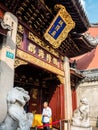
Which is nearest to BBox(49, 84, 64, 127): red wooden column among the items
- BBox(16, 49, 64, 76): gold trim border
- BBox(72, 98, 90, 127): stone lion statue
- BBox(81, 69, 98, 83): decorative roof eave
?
BBox(72, 98, 90, 127): stone lion statue

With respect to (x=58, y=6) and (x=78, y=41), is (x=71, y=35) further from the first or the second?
(x=58, y=6)

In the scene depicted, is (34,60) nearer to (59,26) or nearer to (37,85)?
(59,26)

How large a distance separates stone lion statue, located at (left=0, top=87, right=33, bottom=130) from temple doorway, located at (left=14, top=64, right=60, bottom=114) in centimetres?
506

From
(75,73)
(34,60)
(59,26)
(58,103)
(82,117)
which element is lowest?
(82,117)

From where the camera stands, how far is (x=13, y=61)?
516 centimetres

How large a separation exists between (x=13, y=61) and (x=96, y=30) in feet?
29.9

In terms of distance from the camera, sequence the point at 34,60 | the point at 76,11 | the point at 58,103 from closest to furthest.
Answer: the point at 34,60, the point at 76,11, the point at 58,103

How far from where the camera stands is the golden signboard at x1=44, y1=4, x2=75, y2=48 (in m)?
6.50

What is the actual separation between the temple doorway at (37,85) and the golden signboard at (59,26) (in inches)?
80.9

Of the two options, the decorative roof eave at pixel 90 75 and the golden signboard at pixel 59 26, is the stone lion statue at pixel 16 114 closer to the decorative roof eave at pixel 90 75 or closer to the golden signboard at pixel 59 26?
the golden signboard at pixel 59 26

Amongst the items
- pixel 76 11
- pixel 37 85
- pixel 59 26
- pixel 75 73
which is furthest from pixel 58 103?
pixel 76 11

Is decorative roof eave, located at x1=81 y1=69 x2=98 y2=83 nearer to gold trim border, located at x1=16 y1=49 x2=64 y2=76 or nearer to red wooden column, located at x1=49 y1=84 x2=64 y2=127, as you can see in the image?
red wooden column, located at x1=49 y1=84 x2=64 y2=127

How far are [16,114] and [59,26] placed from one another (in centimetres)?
415

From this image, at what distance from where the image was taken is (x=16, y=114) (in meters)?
3.32
